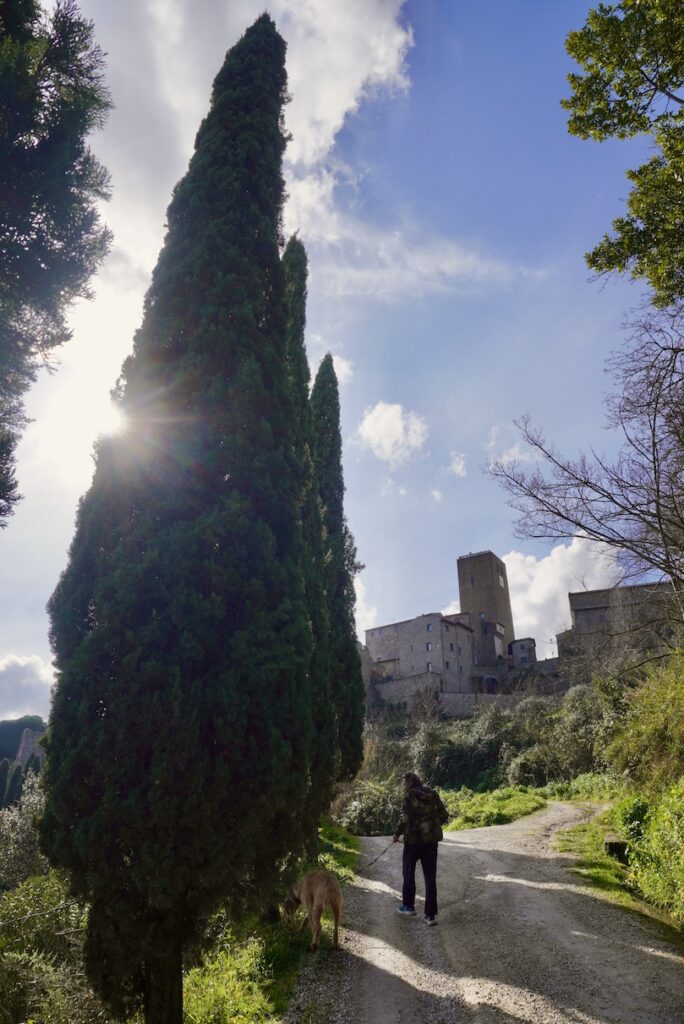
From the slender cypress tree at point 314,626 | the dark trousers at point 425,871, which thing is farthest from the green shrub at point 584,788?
the slender cypress tree at point 314,626

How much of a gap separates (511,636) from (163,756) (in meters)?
53.7

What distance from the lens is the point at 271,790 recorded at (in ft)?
14.5

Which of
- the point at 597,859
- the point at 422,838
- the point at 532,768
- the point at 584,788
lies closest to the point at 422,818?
the point at 422,838

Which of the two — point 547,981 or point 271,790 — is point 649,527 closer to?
point 547,981

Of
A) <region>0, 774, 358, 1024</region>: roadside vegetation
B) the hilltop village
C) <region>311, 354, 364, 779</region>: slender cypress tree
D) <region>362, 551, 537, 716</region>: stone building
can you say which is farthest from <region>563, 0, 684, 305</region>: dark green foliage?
<region>362, 551, 537, 716</region>: stone building

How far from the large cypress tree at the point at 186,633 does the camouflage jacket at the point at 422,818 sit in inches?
119

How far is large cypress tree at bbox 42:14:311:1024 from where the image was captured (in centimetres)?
421

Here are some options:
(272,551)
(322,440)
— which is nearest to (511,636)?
(322,440)

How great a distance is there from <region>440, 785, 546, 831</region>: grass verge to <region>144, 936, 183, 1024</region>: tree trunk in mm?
13521

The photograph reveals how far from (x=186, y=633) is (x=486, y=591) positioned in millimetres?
49836

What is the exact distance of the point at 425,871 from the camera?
7309 millimetres

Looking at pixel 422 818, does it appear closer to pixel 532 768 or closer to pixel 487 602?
pixel 532 768

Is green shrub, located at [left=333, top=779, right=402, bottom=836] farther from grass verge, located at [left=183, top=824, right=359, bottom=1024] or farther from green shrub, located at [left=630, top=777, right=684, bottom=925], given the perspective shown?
green shrub, located at [left=630, top=777, right=684, bottom=925]

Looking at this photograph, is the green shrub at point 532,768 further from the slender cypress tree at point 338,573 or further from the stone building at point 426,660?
the stone building at point 426,660
